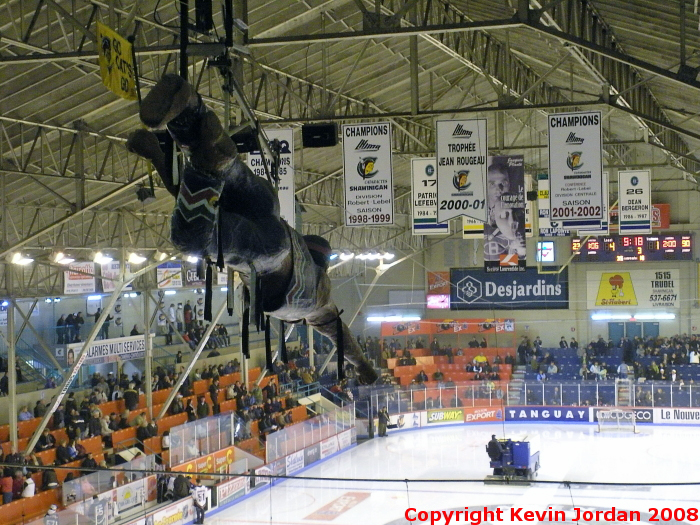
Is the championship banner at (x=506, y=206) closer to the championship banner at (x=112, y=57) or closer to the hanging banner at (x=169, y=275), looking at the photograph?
the championship banner at (x=112, y=57)

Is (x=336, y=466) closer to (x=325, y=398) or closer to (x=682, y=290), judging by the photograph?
(x=325, y=398)

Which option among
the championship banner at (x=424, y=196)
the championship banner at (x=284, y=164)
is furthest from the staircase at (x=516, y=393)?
the championship banner at (x=284, y=164)

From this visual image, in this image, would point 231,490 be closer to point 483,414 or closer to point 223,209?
point 483,414

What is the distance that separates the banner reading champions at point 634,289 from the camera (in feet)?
132

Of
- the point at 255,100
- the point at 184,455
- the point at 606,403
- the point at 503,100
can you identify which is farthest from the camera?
the point at 606,403

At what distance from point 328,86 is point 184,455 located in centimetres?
967

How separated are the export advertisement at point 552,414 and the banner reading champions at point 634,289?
9.60 metres

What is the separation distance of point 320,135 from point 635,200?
10.7 meters

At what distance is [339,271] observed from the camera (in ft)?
140

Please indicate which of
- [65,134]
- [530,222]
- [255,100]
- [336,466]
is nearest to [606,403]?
[530,222]

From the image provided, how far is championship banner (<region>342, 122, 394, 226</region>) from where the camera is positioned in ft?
48.4

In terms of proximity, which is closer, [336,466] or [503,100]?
[503,100]

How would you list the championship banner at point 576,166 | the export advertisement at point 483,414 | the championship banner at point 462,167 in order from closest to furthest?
the championship banner at point 576,166
the championship banner at point 462,167
the export advertisement at point 483,414

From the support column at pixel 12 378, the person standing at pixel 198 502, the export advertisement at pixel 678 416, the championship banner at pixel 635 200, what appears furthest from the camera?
the export advertisement at pixel 678 416
